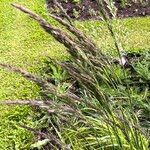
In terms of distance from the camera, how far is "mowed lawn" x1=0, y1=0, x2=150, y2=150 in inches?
192

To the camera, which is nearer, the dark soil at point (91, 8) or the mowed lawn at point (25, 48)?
the mowed lawn at point (25, 48)

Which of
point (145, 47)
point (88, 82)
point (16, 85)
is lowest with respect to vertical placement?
point (145, 47)

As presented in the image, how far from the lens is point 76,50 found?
2195 millimetres

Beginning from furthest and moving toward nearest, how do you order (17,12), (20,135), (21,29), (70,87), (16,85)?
1. (17,12)
2. (21,29)
3. (16,85)
4. (70,87)
5. (20,135)

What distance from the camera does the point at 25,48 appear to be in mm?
6859

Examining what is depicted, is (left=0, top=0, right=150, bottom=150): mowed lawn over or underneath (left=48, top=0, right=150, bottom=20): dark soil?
over

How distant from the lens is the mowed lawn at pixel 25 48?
4868 mm

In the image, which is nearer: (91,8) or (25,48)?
(25,48)

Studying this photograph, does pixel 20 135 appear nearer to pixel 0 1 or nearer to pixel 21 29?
pixel 21 29

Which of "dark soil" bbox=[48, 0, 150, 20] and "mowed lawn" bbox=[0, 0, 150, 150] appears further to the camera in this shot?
"dark soil" bbox=[48, 0, 150, 20]

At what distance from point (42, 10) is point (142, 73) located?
308cm

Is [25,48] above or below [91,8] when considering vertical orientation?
above

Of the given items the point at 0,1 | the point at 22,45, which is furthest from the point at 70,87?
the point at 0,1

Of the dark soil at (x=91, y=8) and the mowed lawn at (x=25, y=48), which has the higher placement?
the mowed lawn at (x=25, y=48)
